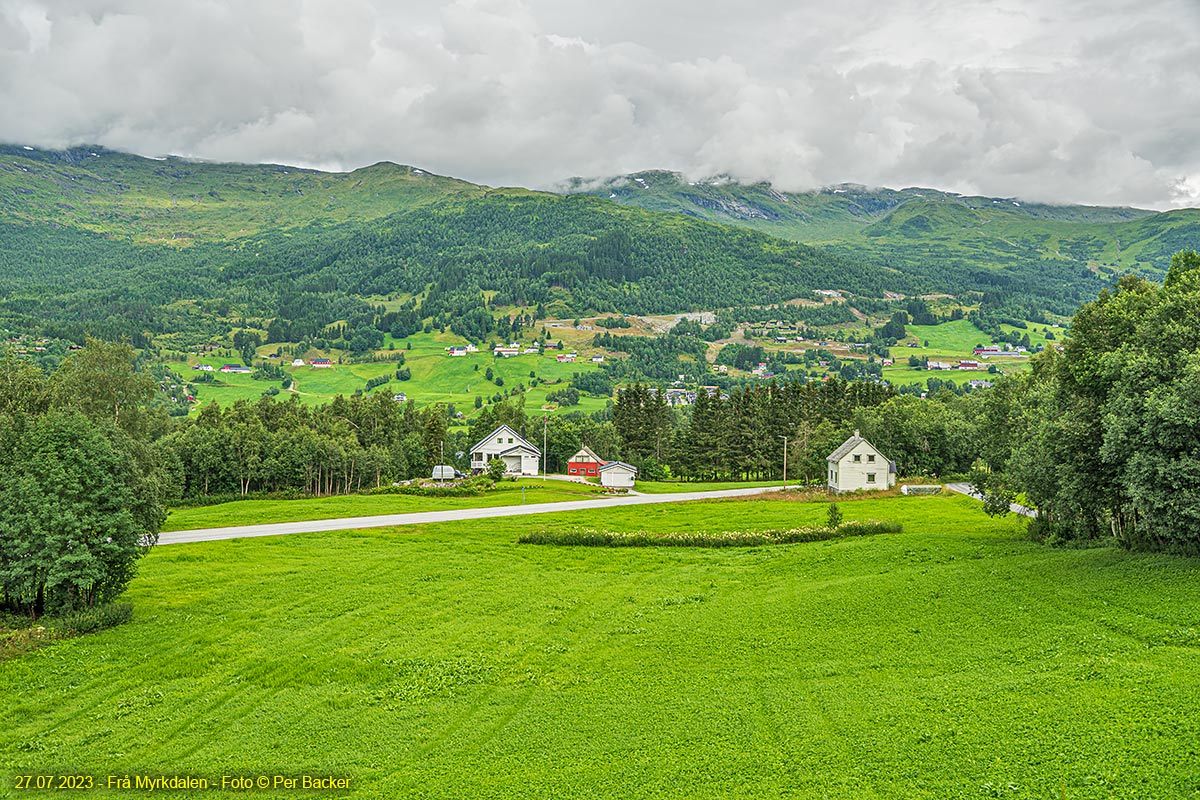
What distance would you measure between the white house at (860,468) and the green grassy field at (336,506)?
28.2 m

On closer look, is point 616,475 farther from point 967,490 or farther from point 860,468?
point 967,490

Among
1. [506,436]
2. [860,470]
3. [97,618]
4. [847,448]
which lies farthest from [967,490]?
[97,618]

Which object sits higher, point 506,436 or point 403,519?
point 506,436

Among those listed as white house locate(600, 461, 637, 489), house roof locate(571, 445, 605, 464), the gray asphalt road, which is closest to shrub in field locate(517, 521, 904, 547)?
the gray asphalt road

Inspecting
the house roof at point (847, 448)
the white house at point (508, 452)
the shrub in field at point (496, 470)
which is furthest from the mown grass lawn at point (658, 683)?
the white house at point (508, 452)

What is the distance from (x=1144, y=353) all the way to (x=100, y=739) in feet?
129

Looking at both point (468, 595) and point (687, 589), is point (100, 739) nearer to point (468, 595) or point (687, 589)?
point (468, 595)

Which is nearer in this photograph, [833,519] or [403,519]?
[833,519]

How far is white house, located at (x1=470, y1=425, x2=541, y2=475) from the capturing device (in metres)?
127

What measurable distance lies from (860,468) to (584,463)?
48256 mm

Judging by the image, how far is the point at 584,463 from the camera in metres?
125

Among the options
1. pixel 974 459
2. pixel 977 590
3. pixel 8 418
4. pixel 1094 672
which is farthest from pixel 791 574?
pixel 974 459

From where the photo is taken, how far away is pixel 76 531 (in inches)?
1214

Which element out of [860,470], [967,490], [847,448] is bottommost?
[967,490]
